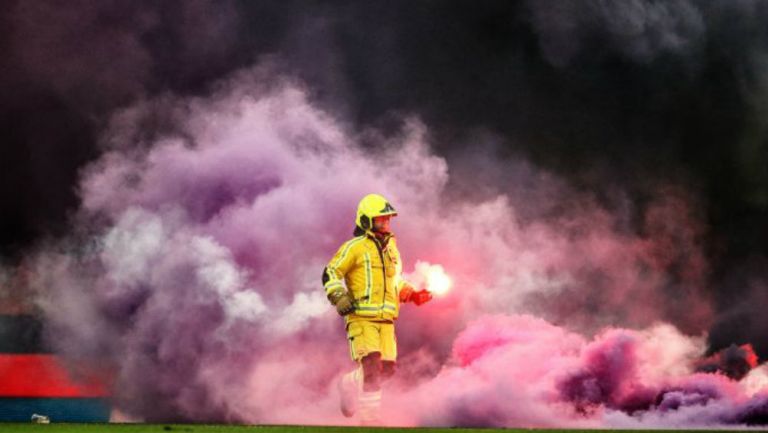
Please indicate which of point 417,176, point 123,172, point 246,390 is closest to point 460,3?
point 417,176

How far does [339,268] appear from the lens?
32.8ft

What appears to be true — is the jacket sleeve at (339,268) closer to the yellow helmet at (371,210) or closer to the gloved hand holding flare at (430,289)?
the yellow helmet at (371,210)

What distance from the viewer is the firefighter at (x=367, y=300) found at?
9.95 metres

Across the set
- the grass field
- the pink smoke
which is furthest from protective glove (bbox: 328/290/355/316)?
the pink smoke

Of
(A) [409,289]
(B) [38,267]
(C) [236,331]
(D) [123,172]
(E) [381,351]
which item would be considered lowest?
(E) [381,351]

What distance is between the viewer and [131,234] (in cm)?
1500

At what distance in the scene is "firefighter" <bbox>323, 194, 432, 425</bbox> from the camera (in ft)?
32.6

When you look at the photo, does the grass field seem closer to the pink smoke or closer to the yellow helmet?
the yellow helmet

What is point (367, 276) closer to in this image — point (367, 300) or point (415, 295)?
point (367, 300)

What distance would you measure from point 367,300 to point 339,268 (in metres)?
0.43

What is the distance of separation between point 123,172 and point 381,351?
6.55m

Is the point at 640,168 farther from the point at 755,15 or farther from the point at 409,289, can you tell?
the point at 409,289

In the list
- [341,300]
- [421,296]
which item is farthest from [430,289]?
[341,300]

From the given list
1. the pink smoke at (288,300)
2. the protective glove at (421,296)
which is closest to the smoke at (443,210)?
the pink smoke at (288,300)
